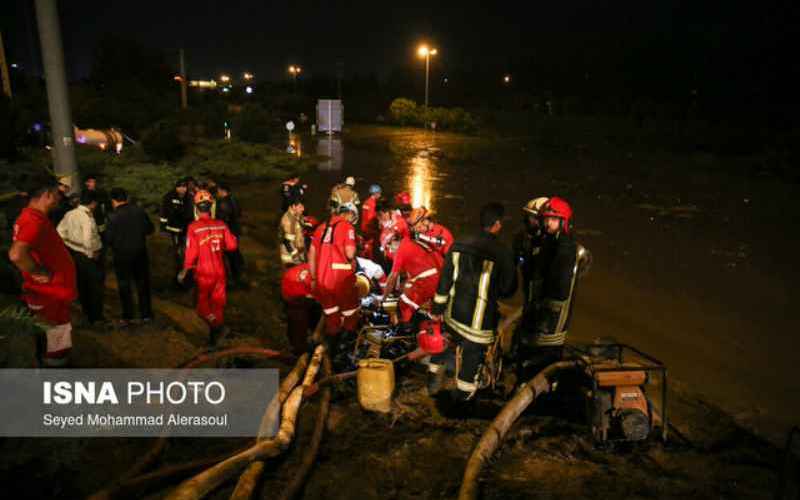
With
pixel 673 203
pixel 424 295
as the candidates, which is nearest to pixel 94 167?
pixel 424 295

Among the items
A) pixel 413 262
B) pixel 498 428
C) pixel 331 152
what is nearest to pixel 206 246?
pixel 413 262

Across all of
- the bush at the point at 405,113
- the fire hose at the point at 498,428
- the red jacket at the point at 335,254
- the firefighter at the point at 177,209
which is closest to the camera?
the fire hose at the point at 498,428

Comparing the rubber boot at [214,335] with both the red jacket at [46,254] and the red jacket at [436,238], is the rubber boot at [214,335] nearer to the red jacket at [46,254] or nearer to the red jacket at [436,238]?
the red jacket at [46,254]

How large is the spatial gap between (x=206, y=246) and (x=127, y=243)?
1.18 meters

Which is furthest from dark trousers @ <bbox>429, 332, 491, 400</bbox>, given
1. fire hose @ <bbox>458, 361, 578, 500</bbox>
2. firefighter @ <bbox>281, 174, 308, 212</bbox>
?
firefighter @ <bbox>281, 174, 308, 212</bbox>

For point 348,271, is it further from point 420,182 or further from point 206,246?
point 420,182

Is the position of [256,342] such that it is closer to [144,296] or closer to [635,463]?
[144,296]

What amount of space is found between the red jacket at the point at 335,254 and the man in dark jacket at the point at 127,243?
98.5 inches

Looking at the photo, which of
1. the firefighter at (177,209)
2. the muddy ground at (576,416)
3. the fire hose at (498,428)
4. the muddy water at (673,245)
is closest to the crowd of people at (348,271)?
the fire hose at (498,428)

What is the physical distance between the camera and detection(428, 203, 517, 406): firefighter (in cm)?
458

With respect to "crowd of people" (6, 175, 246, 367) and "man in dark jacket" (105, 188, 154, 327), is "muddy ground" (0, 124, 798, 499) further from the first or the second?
"man in dark jacket" (105, 188, 154, 327)

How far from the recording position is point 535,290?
16.6 feet

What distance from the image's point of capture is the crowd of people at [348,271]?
183 inches

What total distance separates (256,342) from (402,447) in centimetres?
296
